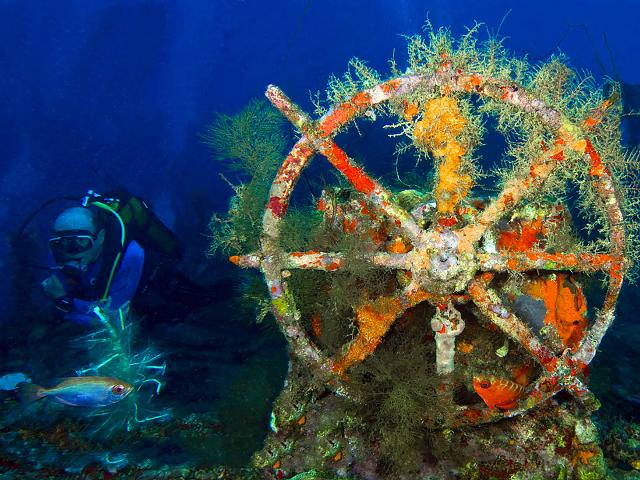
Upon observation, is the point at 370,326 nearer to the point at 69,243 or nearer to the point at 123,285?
the point at 69,243

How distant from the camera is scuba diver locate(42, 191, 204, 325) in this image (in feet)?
20.0

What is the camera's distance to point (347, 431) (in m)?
3.00

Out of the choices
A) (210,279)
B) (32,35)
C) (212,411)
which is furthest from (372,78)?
(32,35)

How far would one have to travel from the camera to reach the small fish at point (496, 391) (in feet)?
8.95

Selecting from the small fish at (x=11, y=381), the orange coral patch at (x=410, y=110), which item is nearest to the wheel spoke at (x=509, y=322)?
the orange coral patch at (x=410, y=110)

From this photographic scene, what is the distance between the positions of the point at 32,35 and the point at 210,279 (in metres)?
31.9

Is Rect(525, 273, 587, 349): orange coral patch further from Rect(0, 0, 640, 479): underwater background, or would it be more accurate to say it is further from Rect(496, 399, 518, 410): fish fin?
Rect(0, 0, 640, 479): underwater background

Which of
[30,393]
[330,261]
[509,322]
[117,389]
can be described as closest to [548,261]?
[509,322]

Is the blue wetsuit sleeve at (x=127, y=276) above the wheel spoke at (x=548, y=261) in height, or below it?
above

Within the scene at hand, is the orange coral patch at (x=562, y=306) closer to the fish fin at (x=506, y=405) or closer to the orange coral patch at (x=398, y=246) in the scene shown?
the fish fin at (x=506, y=405)

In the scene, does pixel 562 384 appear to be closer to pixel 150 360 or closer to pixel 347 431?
pixel 347 431

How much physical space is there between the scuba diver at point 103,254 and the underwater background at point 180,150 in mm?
1110

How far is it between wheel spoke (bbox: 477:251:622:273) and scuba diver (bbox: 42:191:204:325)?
567cm

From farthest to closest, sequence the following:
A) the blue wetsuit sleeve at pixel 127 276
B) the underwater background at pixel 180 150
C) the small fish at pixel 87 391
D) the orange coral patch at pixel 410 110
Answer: the blue wetsuit sleeve at pixel 127 276
the underwater background at pixel 180 150
the small fish at pixel 87 391
the orange coral patch at pixel 410 110
